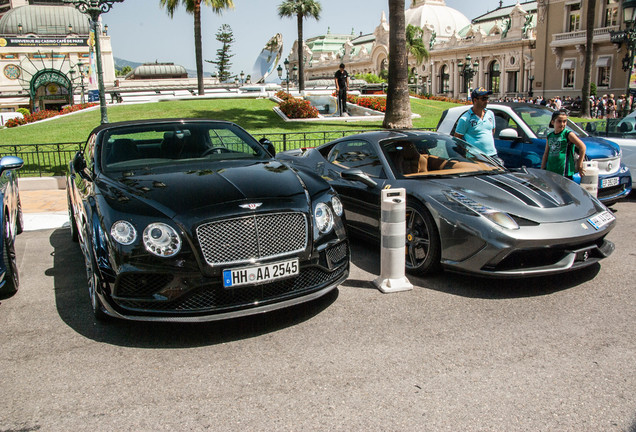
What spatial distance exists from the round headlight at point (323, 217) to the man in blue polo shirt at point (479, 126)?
3.77 meters

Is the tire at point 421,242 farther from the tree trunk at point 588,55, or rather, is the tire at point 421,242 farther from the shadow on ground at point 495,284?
the tree trunk at point 588,55

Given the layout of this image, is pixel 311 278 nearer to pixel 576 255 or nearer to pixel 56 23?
pixel 576 255

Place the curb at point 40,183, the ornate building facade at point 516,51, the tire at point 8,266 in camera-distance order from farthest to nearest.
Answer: the ornate building facade at point 516,51
the curb at point 40,183
the tire at point 8,266

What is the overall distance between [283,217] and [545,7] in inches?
2667

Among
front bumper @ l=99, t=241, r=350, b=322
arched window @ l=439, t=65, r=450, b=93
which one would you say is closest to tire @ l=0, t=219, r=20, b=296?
front bumper @ l=99, t=241, r=350, b=322

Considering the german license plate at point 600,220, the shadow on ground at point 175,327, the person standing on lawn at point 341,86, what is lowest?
the shadow on ground at point 175,327

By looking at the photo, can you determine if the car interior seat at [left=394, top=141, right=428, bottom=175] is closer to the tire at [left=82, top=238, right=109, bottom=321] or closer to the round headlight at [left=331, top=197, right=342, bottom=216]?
the round headlight at [left=331, top=197, right=342, bottom=216]

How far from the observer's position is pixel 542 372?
3314 mm

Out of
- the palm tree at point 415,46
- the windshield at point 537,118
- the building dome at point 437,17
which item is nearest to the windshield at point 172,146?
the windshield at point 537,118

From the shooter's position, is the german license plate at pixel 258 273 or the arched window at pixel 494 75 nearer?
the german license plate at pixel 258 273

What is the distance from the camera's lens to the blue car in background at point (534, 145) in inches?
314

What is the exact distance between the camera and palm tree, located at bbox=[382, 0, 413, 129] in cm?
1731

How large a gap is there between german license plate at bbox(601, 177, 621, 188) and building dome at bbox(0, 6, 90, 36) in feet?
337

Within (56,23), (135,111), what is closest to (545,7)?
(135,111)
